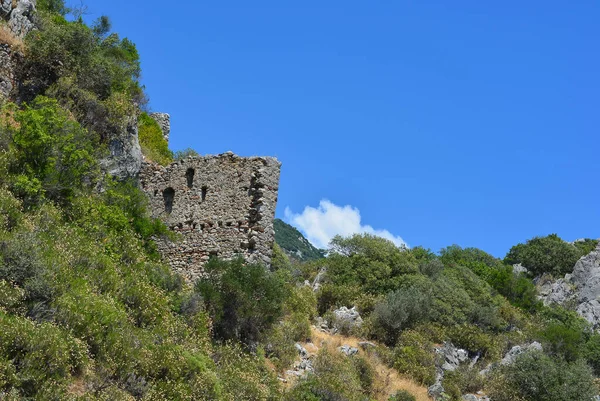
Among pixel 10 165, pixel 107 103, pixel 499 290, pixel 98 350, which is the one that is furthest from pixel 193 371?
pixel 499 290

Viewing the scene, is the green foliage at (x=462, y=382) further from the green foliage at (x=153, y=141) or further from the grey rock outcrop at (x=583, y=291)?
the grey rock outcrop at (x=583, y=291)

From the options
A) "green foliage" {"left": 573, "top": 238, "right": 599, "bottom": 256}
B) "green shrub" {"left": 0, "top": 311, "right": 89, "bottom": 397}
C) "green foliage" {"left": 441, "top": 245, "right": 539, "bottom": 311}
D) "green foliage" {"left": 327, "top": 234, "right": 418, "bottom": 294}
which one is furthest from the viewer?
"green foliage" {"left": 573, "top": 238, "right": 599, "bottom": 256}

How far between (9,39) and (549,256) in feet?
155

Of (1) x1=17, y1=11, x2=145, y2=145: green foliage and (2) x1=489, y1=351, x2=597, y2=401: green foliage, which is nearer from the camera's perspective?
(1) x1=17, y1=11, x2=145, y2=145: green foliage

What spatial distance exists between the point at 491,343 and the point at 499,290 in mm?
16167

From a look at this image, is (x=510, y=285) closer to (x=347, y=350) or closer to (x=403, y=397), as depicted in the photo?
(x=347, y=350)

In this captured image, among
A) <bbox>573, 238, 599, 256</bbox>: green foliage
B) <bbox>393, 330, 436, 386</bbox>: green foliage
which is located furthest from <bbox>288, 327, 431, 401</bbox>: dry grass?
<bbox>573, 238, 599, 256</bbox>: green foliage

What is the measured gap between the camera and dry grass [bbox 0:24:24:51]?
55.8ft

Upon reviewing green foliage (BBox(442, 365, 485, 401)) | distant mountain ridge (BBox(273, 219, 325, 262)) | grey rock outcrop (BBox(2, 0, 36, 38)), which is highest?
distant mountain ridge (BBox(273, 219, 325, 262))

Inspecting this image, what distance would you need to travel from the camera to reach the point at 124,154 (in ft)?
63.6

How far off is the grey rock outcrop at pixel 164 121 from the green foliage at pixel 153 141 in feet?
5.76

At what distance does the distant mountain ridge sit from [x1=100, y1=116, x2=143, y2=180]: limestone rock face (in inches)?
1993

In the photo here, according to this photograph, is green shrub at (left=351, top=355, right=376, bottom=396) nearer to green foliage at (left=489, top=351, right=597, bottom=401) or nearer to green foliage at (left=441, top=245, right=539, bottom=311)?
green foliage at (left=489, top=351, right=597, bottom=401)

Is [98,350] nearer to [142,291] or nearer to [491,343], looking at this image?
[142,291]
